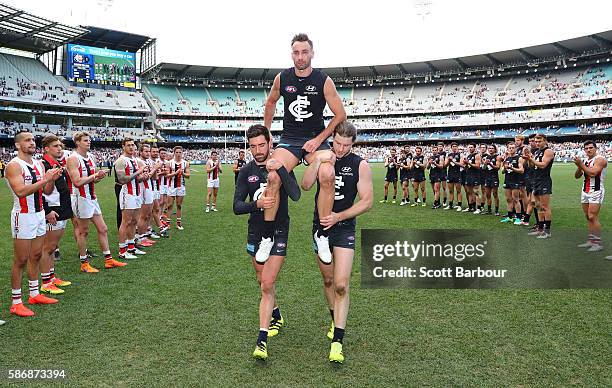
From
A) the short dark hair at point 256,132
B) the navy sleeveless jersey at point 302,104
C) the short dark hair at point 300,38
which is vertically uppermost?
the short dark hair at point 300,38

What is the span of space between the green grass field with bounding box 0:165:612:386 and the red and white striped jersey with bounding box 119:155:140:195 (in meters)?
1.84

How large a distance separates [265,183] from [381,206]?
13.2 metres

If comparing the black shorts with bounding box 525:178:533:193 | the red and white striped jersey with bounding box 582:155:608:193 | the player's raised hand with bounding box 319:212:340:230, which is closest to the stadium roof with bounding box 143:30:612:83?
the black shorts with bounding box 525:178:533:193

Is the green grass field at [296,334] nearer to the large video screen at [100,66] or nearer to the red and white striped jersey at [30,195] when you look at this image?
the red and white striped jersey at [30,195]

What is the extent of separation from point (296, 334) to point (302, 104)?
2.68m

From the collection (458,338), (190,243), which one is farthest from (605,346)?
(190,243)

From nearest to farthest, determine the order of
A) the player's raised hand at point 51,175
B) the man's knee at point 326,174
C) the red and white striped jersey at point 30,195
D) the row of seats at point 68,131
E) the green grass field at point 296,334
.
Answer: the green grass field at point 296,334 → the man's knee at point 326,174 → the player's raised hand at point 51,175 → the red and white striped jersey at point 30,195 → the row of seats at point 68,131

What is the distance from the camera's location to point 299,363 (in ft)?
13.9

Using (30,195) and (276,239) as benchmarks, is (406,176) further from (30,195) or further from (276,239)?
(30,195)

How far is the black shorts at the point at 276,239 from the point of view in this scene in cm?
454

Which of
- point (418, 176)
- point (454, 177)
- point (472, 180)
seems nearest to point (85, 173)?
point (472, 180)

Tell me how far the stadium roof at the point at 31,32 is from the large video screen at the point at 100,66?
9.42 feet

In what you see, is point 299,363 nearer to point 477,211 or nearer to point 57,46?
point 477,211

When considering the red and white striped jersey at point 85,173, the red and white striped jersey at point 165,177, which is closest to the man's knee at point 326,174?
the red and white striped jersey at point 85,173
